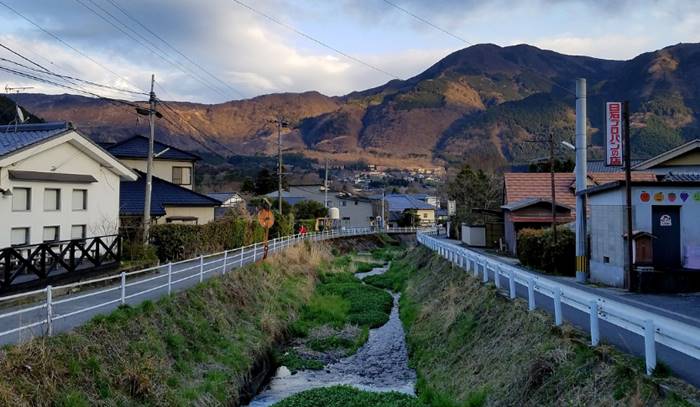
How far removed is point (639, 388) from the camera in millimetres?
6543

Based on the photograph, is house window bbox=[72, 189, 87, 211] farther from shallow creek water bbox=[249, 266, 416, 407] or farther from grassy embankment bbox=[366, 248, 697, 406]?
grassy embankment bbox=[366, 248, 697, 406]

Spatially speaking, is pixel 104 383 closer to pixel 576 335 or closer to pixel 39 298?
pixel 39 298

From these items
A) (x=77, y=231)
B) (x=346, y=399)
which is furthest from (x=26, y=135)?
(x=346, y=399)

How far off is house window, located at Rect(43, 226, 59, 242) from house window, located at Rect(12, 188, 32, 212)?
1217 mm

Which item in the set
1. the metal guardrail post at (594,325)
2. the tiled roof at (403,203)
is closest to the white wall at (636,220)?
the metal guardrail post at (594,325)

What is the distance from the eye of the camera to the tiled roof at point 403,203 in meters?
88.7

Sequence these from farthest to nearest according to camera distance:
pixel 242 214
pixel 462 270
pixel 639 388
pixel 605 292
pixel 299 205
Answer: pixel 299 205 → pixel 242 214 → pixel 462 270 → pixel 605 292 → pixel 639 388

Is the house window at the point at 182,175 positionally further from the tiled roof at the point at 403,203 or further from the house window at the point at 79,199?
the tiled roof at the point at 403,203

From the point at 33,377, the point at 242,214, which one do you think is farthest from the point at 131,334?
the point at 242,214

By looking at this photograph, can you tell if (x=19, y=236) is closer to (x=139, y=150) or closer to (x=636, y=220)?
(x=636, y=220)

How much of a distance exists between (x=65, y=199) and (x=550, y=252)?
18.7 m

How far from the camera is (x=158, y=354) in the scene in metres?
10.9

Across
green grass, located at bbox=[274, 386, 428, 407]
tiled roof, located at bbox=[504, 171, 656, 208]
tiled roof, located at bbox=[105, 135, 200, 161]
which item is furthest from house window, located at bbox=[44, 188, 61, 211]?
tiled roof, located at bbox=[504, 171, 656, 208]

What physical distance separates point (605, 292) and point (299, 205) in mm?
49571
